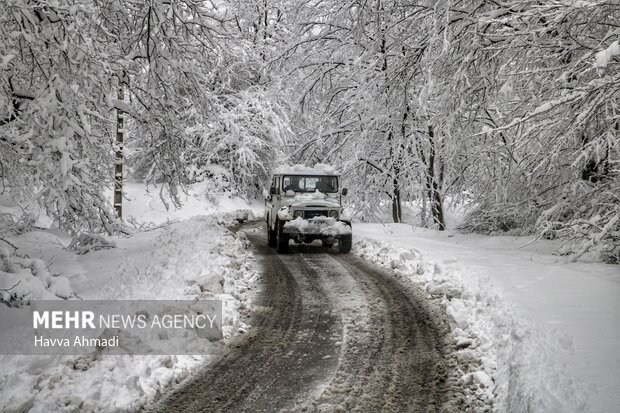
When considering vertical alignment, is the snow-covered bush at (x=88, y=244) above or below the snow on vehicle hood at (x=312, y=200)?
below

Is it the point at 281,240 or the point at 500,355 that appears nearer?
the point at 500,355

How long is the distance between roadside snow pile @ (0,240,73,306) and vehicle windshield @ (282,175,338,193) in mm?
7214

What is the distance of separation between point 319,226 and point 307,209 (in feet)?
1.95

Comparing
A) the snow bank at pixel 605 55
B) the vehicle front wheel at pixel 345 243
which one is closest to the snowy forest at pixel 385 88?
the snow bank at pixel 605 55

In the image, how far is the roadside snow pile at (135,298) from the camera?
13.3 feet

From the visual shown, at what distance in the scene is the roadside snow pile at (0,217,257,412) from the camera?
4.05 m

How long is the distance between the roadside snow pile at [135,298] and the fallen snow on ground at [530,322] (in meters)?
3.12

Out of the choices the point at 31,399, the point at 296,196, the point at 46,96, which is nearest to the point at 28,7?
the point at 46,96

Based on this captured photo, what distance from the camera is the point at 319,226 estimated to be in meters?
11.7

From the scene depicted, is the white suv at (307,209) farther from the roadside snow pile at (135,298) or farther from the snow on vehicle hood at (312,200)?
the roadside snow pile at (135,298)

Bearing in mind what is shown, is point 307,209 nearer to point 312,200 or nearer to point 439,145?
point 312,200

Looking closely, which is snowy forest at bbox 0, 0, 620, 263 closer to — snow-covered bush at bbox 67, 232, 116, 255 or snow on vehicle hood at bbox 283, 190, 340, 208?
snow-covered bush at bbox 67, 232, 116, 255

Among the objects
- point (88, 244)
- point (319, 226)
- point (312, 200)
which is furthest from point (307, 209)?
point (88, 244)

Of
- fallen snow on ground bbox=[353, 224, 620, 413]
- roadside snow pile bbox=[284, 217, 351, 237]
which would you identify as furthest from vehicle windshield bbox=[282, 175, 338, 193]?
fallen snow on ground bbox=[353, 224, 620, 413]
